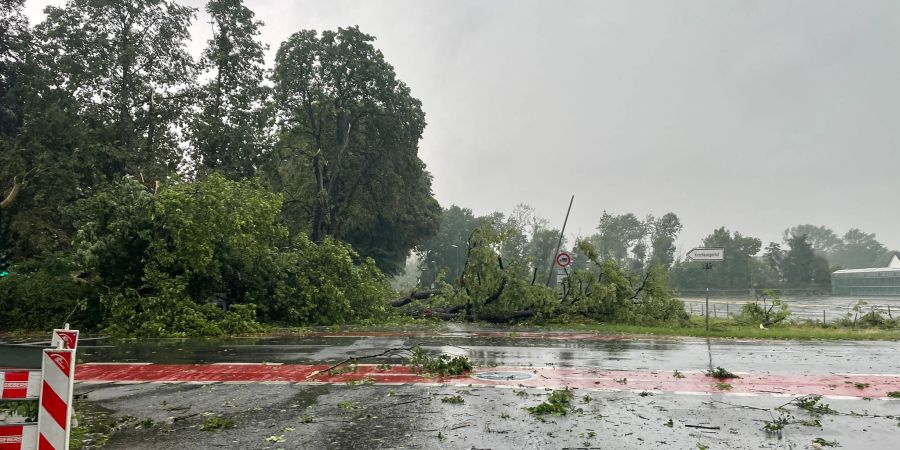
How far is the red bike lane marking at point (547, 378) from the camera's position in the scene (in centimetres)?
835

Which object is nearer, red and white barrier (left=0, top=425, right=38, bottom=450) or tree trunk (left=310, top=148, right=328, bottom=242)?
red and white barrier (left=0, top=425, right=38, bottom=450)

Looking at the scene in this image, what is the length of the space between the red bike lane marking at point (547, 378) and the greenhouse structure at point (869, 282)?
65976mm

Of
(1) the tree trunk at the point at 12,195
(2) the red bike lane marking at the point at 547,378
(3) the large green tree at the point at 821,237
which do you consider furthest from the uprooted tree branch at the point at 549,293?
(3) the large green tree at the point at 821,237

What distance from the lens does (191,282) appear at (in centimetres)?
1706

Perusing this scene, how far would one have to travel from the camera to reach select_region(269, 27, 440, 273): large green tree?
32.4m

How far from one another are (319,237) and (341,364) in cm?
2285

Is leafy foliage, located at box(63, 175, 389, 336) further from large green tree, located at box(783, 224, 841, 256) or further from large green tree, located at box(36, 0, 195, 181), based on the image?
large green tree, located at box(783, 224, 841, 256)

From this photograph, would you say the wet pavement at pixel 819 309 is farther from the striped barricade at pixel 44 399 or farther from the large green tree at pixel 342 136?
the striped barricade at pixel 44 399

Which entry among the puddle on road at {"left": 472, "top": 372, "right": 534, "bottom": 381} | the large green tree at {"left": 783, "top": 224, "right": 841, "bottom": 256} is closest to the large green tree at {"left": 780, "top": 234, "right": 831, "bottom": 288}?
the puddle on road at {"left": 472, "top": 372, "right": 534, "bottom": 381}

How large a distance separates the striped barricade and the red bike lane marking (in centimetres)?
494

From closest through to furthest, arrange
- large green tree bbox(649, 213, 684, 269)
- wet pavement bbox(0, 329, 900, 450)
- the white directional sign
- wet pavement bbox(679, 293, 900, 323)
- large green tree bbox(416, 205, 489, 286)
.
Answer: wet pavement bbox(0, 329, 900, 450) < the white directional sign < wet pavement bbox(679, 293, 900, 323) < large green tree bbox(416, 205, 489, 286) < large green tree bbox(649, 213, 684, 269)

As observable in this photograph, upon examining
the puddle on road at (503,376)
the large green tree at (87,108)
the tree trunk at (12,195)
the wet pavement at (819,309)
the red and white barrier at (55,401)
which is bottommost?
the wet pavement at (819,309)

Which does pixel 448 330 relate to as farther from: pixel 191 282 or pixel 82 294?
pixel 82 294

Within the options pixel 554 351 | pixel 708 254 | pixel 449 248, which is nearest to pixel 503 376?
pixel 554 351
